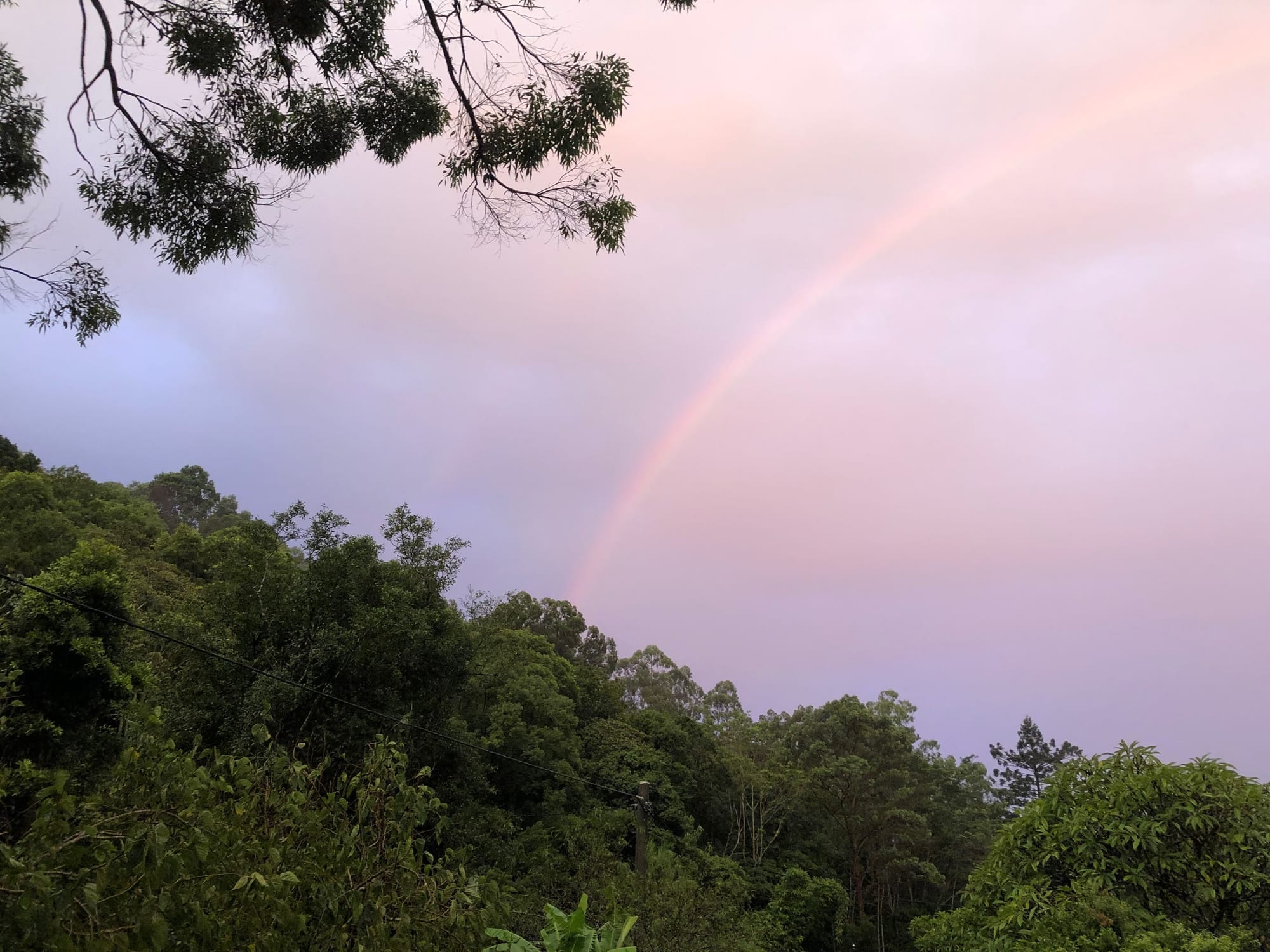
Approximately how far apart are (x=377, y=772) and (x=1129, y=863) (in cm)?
529

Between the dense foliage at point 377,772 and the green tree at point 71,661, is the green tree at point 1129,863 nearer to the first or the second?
the dense foliage at point 377,772

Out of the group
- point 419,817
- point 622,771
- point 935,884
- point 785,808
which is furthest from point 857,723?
point 419,817

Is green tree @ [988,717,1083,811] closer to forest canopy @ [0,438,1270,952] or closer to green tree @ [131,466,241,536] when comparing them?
forest canopy @ [0,438,1270,952]

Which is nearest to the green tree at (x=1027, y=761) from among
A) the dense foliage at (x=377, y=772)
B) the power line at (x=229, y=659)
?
the dense foliage at (x=377, y=772)

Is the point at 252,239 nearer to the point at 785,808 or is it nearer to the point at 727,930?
the point at 727,930

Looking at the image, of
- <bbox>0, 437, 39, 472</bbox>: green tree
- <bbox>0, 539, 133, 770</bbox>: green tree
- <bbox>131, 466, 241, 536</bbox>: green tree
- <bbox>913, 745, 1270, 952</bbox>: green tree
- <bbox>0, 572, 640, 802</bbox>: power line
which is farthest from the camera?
<bbox>131, 466, 241, 536</bbox>: green tree

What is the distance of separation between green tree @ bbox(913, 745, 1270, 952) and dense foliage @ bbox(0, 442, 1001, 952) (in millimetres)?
2897

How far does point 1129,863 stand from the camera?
17.6ft

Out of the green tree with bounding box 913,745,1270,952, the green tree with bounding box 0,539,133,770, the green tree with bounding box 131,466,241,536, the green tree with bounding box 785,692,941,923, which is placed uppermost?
the green tree with bounding box 131,466,241,536

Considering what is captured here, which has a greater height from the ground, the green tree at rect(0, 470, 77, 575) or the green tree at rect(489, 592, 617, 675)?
the green tree at rect(489, 592, 617, 675)

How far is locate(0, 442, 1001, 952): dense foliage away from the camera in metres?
2.45

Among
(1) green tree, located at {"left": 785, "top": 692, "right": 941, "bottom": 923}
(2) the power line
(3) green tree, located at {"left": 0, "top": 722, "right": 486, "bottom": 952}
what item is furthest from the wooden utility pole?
(1) green tree, located at {"left": 785, "top": 692, "right": 941, "bottom": 923}

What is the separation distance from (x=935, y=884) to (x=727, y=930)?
1045 inches

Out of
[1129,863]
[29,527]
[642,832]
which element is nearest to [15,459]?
[29,527]
